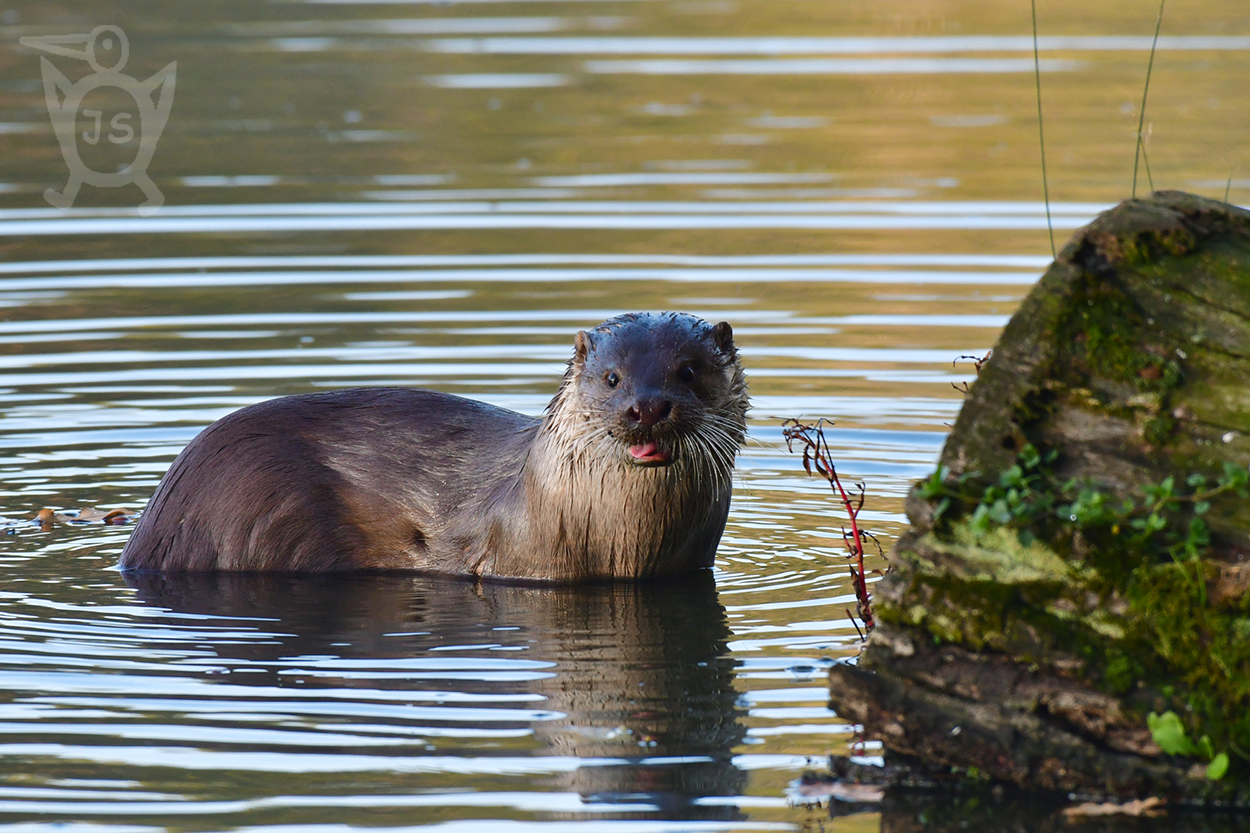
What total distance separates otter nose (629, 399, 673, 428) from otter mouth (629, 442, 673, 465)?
12cm

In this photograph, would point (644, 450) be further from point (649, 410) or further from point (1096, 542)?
point (1096, 542)

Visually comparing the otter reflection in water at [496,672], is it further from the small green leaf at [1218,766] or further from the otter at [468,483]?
the small green leaf at [1218,766]

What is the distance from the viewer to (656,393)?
5.68 meters

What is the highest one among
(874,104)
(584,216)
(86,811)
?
(874,104)

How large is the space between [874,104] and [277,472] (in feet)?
34.8

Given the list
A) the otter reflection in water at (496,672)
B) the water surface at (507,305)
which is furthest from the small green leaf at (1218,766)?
the otter reflection in water at (496,672)

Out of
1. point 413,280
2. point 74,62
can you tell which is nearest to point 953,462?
point 413,280

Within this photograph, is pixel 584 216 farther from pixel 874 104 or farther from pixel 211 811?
pixel 211 811

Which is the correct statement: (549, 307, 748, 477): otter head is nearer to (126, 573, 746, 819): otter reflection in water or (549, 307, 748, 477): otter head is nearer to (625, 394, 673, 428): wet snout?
(625, 394, 673, 428): wet snout

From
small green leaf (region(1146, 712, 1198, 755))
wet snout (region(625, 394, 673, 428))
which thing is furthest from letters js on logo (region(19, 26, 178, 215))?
small green leaf (region(1146, 712, 1198, 755))

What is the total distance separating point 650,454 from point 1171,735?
2332 mm

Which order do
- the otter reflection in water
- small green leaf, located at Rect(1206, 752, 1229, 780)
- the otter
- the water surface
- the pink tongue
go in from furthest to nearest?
the otter
the pink tongue
the water surface
the otter reflection in water
small green leaf, located at Rect(1206, 752, 1229, 780)

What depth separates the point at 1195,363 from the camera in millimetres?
4102

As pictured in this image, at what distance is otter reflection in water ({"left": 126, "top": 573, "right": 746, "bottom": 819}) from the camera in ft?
13.9
